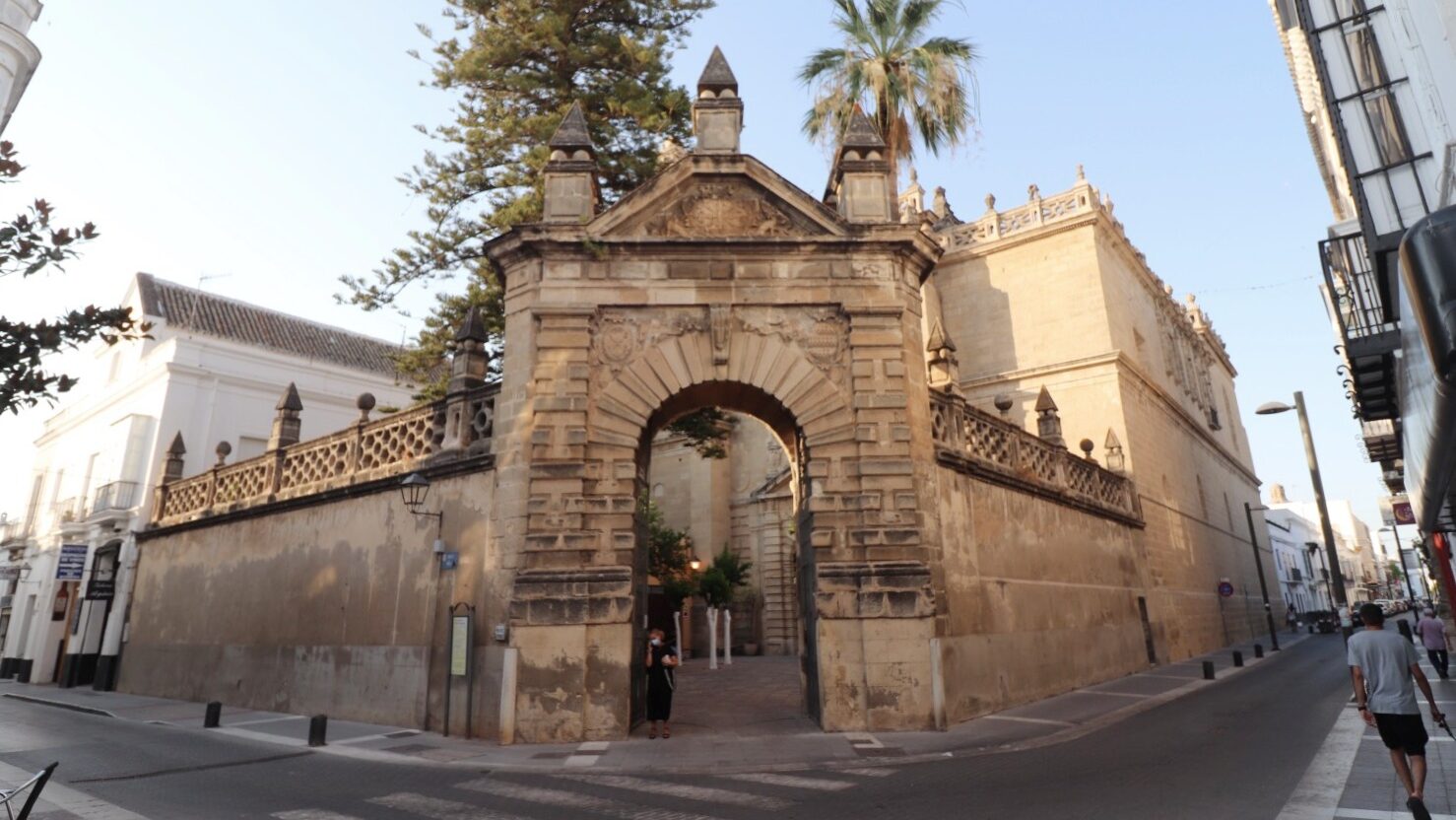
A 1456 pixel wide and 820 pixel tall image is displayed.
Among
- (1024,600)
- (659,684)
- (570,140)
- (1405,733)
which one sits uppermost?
(570,140)

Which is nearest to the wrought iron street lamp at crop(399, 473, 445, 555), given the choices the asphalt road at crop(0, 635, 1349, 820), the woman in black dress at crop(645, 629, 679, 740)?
the asphalt road at crop(0, 635, 1349, 820)

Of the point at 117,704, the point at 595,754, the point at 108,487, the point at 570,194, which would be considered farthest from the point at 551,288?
the point at 108,487

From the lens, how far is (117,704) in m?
15.7

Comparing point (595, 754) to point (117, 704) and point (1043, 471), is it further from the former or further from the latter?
point (117, 704)

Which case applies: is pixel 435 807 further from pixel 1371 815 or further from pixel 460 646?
pixel 1371 815

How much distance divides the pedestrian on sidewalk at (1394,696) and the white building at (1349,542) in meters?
83.1

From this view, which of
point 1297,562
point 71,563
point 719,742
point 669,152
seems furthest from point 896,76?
point 1297,562

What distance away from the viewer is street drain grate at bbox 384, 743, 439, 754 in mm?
9602

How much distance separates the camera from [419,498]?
1203 centimetres

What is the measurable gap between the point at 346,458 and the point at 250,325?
18.2m

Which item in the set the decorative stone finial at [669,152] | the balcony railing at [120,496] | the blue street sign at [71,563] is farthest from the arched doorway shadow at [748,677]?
the blue street sign at [71,563]

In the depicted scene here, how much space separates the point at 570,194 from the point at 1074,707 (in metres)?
11.4

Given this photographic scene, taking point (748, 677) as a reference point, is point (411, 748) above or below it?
below

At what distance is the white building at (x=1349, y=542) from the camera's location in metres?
82.2
